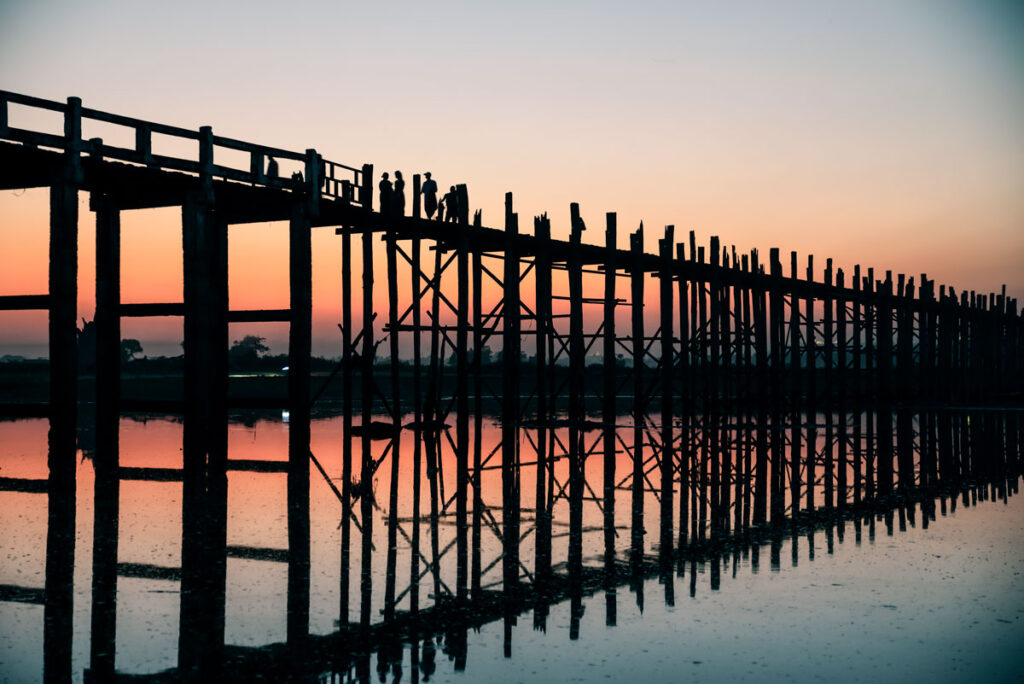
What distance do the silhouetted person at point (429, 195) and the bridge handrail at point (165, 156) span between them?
343 centimetres

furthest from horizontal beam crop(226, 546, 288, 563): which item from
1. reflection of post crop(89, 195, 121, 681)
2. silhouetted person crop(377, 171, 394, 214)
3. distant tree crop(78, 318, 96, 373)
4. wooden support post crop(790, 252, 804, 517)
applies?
distant tree crop(78, 318, 96, 373)

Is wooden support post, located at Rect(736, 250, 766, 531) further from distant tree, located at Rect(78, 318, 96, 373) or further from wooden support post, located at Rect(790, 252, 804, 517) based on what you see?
distant tree, located at Rect(78, 318, 96, 373)

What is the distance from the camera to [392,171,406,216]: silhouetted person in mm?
21391

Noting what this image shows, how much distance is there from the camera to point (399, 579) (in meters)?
7.79

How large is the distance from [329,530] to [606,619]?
4.20 m

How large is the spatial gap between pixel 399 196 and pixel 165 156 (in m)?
7.14

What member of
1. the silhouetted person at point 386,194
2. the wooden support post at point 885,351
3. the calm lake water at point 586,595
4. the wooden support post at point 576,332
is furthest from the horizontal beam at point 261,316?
the wooden support post at point 885,351

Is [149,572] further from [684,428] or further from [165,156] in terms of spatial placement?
[684,428]

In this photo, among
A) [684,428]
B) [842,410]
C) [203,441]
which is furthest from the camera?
[842,410]

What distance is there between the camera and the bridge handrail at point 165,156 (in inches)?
523

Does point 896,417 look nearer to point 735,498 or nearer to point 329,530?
point 735,498

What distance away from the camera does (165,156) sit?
15.0 metres

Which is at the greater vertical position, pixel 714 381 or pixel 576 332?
pixel 576 332

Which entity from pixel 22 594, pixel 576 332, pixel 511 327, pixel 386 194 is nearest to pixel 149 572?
pixel 22 594
